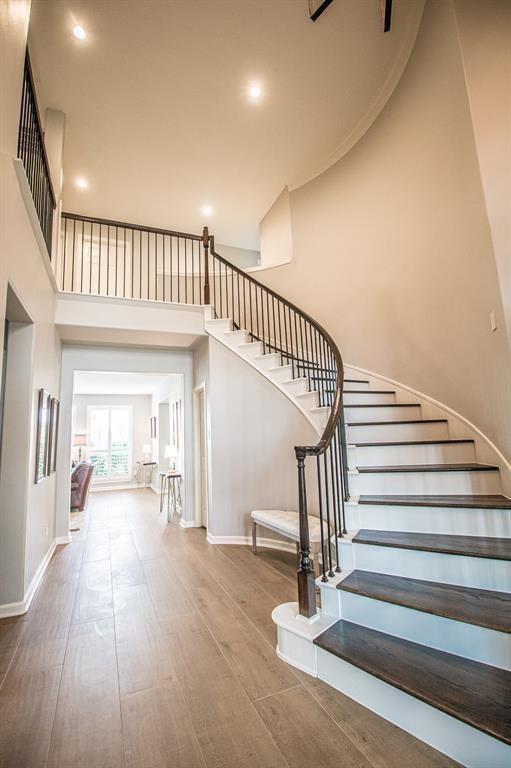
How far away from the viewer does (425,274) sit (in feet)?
12.2

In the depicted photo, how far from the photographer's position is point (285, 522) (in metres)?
3.64

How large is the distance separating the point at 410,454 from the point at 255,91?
440 cm

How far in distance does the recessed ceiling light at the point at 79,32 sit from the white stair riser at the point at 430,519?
4.97m

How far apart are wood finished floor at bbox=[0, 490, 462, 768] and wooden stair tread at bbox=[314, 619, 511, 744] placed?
0.23 meters

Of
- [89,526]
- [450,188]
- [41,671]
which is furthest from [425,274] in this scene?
[89,526]

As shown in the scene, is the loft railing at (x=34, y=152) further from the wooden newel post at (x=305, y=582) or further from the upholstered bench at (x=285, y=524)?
the upholstered bench at (x=285, y=524)

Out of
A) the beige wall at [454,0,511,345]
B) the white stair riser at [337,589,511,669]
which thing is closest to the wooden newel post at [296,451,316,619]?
the white stair riser at [337,589,511,669]

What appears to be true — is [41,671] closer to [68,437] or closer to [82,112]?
[68,437]

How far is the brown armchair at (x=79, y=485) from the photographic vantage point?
6.84m

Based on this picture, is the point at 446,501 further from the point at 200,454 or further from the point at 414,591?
the point at 200,454

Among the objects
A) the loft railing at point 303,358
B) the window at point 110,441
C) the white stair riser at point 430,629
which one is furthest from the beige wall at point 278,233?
the window at point 110,441

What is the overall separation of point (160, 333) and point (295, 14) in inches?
140

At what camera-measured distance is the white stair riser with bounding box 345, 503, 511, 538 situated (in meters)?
2.20

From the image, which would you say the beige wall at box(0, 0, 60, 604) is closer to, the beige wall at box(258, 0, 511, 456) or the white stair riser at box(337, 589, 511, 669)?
the white stair riser at box(337, 589, 511, 669)
